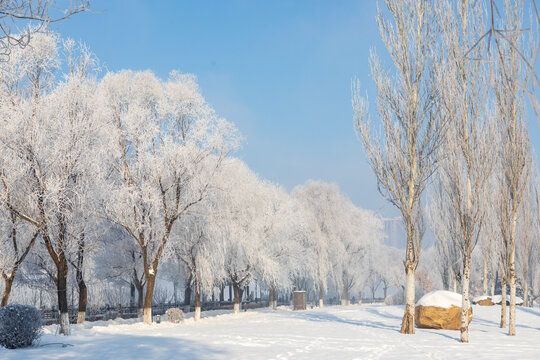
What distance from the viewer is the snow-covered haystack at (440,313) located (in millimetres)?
15664

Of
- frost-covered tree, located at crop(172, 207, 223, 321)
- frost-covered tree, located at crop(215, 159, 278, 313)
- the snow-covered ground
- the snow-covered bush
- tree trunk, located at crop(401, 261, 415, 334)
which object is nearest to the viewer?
the snow-covered ground

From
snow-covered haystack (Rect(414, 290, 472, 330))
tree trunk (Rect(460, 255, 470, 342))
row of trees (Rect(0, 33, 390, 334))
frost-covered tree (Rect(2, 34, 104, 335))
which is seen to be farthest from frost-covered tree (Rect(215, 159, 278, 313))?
tree trunk (Rect(460, 255, 470, 342))

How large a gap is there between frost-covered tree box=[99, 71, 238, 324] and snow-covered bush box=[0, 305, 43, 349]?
27.4 ft

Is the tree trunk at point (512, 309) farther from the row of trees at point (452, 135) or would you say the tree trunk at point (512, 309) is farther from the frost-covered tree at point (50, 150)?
the frost-covered tree at point (50, 150)

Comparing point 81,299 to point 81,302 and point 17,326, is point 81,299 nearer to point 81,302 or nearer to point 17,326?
point 81,302

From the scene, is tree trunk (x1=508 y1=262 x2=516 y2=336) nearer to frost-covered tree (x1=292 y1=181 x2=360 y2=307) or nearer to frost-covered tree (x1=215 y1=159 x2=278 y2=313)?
frost-covered tree (x1=215 y1=159 x2=278 y2=313)

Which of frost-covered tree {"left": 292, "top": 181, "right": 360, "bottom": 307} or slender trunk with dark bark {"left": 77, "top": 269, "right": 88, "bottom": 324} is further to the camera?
frost-covered tree {"left": 292, "top": 181, "right": 360, "bottom": 307}

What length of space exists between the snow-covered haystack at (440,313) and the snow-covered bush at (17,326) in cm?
1167

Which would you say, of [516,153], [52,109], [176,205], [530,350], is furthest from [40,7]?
[176,205]

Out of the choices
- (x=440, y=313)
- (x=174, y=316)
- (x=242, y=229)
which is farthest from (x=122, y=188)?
(x=440, y=313)

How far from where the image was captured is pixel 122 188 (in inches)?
765

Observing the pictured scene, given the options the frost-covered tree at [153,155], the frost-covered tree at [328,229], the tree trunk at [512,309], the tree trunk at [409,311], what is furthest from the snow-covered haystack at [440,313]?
the frost-covered tree at [328,229]

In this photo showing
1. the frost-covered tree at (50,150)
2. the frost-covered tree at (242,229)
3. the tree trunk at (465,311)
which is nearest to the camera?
the tree trunk at (465,311)

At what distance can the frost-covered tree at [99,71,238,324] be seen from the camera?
19.9 metres
